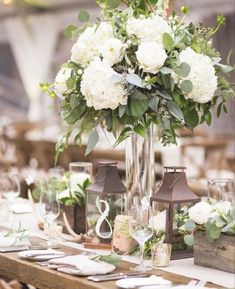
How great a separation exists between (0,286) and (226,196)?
3.09 feet

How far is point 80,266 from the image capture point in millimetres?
2461

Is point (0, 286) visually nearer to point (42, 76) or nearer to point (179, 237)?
point (179, 237)

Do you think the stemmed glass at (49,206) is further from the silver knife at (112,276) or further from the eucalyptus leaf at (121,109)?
the silver knife at (112,276)

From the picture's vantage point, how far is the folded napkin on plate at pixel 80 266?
2420mm

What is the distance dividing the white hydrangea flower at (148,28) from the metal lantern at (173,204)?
1.46ft

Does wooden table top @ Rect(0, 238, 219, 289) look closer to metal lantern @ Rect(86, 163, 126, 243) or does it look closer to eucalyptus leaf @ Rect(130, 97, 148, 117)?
metal lantern @ Rect(86, 163, 126, 243)

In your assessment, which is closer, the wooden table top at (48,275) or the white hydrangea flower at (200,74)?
the wooden table top at (48,275)

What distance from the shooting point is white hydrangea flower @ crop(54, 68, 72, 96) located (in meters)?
2.86

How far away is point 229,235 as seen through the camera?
242cm

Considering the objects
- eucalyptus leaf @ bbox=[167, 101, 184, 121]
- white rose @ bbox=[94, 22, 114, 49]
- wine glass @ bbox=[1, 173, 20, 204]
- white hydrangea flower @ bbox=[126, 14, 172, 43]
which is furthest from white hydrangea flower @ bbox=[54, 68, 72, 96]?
wine glass @ bbox=[1, 173, 20, 204]

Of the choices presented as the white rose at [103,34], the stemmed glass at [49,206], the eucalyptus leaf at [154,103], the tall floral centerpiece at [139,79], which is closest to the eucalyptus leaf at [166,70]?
the tall floral centerpiece at [139,79]

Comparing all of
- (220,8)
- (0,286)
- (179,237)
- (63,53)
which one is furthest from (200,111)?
(63,53)

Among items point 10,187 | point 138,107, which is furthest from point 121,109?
point 10,187

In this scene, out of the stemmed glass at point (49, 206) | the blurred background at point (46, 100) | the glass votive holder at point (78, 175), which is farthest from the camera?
the blurred background at point (46, 100)
